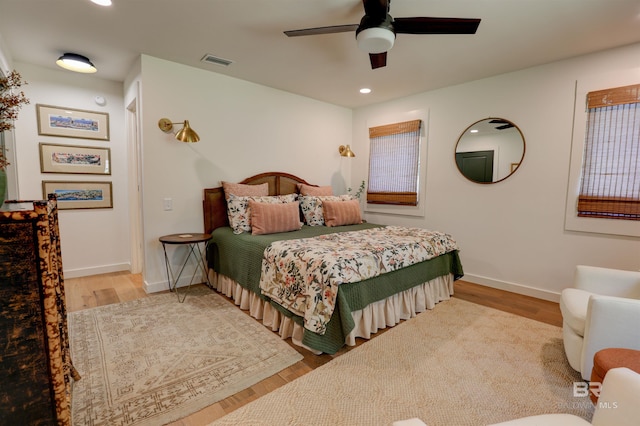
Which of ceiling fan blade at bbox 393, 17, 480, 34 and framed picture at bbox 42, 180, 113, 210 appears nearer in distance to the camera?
ceiling fan blade at bbox 393, 17, 480, 34

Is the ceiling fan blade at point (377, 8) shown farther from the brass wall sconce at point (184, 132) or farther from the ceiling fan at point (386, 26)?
the brass wall sconce at point (184, 132)

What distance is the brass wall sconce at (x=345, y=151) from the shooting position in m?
4.65

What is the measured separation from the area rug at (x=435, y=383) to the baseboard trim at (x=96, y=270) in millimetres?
3349

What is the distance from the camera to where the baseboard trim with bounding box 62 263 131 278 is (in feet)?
12.2

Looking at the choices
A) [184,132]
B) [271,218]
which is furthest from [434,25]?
[184,132]

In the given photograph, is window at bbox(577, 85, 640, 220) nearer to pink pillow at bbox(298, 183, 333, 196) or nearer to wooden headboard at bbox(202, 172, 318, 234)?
pink pillow at bbox(298, 183, 333, 196)

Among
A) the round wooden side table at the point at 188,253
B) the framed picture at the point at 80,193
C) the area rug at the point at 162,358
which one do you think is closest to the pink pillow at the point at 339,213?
the round wooden side table at the point at 188,253

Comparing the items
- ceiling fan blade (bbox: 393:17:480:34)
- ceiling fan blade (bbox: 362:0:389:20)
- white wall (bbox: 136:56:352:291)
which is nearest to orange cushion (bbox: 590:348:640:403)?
ceiling fan blade (bbox: 393:17:480:34)

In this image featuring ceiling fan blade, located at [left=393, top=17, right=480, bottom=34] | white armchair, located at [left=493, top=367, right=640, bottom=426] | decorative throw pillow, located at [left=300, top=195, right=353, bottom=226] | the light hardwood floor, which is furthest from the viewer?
decorative throw pillow, located at [left=300, top=195, right=353, bottom=226]

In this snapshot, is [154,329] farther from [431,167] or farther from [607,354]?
[431,167]

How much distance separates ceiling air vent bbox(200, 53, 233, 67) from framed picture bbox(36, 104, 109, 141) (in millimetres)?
1706

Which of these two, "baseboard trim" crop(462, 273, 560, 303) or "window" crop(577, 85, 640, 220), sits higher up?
"window" crop(577, 85, 640, 220)

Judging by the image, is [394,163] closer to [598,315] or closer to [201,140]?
[201,140]

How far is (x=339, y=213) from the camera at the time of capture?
12.5ft
